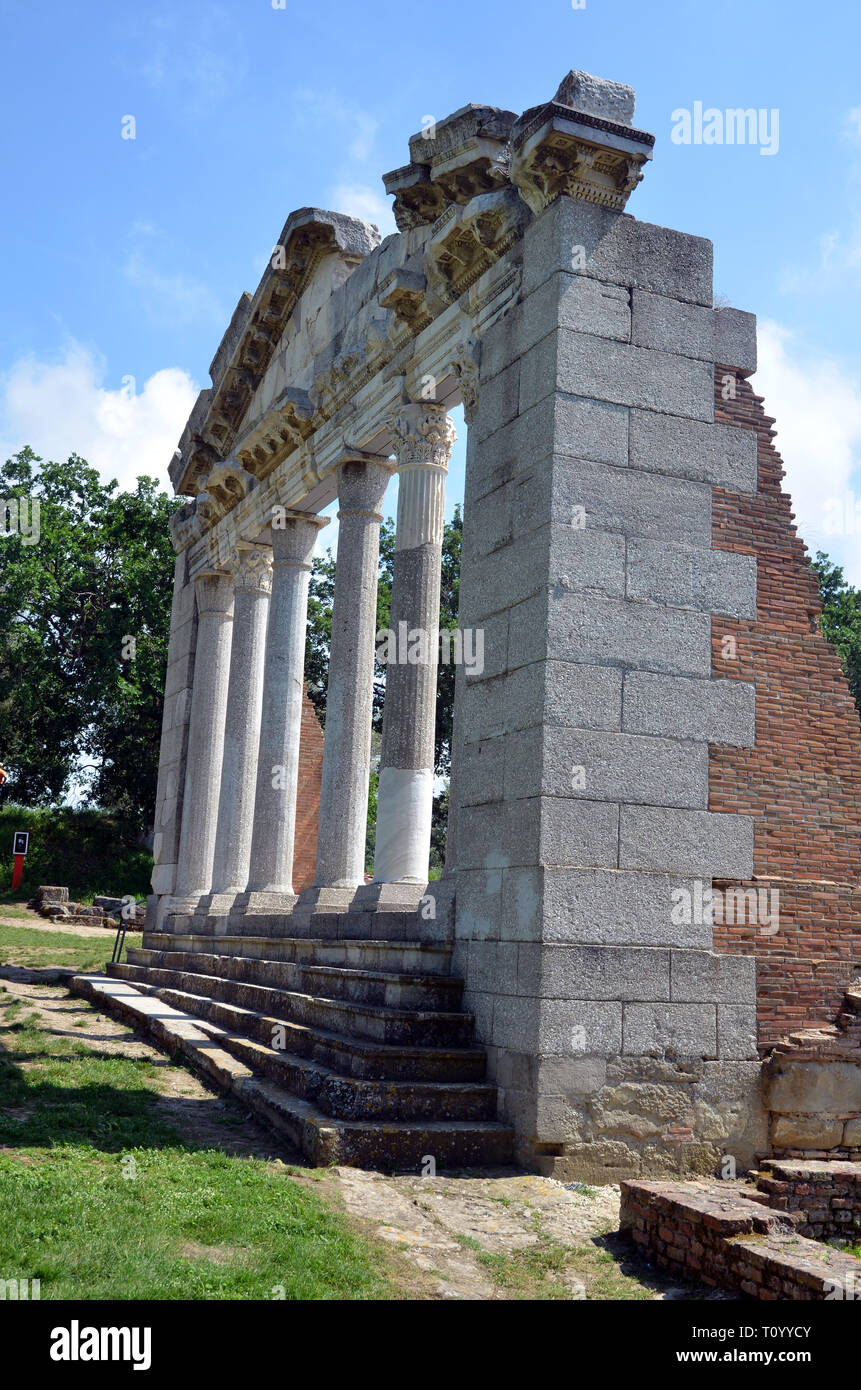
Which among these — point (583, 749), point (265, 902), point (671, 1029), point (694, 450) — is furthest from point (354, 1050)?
point (265, 902)

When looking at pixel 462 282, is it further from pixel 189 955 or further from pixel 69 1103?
pixel 189 955

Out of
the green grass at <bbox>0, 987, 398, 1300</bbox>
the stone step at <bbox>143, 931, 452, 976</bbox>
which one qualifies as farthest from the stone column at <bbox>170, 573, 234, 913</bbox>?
the green grass at <bbox>0, 987, 398, 1300</bbox>

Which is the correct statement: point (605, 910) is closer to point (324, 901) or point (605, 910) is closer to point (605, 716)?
point (605, 716)

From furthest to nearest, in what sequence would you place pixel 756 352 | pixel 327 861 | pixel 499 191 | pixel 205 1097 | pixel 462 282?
pixel 327 861, pixel 462 282, pixel 499 191, pixel 756 352, pixel 205 1097

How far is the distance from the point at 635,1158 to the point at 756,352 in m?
7.49

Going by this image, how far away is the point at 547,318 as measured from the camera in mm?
11016

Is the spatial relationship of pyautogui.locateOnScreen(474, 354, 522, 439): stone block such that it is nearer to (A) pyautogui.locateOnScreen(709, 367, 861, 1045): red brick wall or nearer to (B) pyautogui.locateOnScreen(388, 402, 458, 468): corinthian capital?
(A) pyautogui.locateOnScreen(709, 367, 861, 1045): red brick wall

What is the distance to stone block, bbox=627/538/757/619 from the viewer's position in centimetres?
1070

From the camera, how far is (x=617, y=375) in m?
10.9

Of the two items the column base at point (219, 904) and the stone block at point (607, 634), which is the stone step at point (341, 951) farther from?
the stone block at point (607, 634)

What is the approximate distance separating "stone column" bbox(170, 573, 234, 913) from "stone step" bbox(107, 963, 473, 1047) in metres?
7.07

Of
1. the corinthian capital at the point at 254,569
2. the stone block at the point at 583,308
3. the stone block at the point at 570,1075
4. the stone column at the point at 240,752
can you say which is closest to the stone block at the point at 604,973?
the stone block at the point at 570,1075

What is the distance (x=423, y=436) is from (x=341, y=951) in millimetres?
6302
